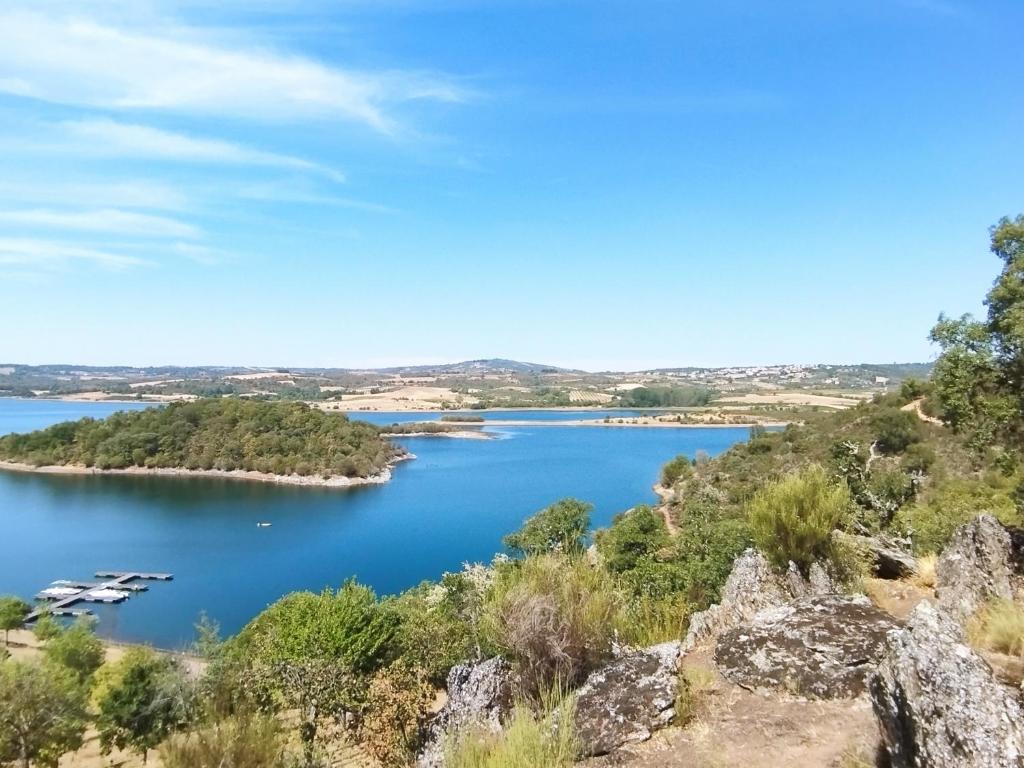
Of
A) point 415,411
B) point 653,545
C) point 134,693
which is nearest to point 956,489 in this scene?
point 653,545

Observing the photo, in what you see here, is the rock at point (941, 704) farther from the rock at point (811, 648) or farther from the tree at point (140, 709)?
the tree at point (140, 709)

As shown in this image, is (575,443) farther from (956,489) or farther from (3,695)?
(3,695)

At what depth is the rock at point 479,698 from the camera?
6.79 metres

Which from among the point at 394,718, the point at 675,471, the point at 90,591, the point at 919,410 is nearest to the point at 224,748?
the point at 394,718

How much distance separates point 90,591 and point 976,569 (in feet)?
162

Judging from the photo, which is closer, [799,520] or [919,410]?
[799,520]

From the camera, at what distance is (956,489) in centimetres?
2516

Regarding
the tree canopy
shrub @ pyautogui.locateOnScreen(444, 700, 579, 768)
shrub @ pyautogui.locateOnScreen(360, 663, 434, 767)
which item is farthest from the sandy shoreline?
shrub @ pyautogui.locateOnScreen(444, 700, 579, 768)

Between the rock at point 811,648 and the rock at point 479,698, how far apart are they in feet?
7.42

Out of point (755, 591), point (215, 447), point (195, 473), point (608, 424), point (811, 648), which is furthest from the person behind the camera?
point (608, 424)

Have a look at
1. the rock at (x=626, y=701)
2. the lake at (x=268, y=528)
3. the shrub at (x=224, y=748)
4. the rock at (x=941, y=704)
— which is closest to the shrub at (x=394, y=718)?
the shrub at (x=224, y=748)

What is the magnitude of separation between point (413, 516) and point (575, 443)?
62.7 metres

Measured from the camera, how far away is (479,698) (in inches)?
284

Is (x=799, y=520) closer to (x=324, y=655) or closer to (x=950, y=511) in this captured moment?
(x=324, y=655)
